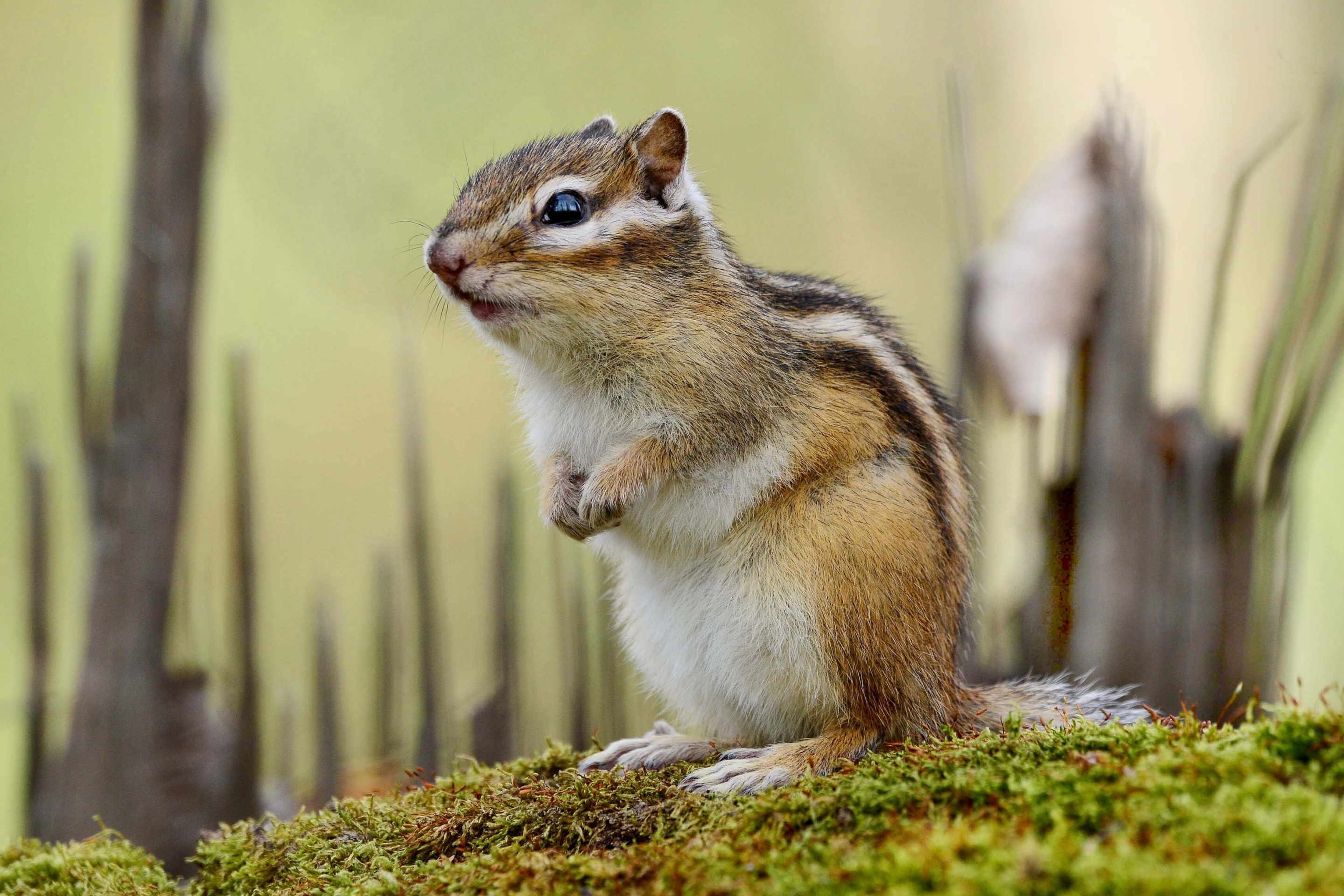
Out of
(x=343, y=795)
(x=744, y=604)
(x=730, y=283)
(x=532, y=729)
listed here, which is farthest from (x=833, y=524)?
(x=343, y=795)

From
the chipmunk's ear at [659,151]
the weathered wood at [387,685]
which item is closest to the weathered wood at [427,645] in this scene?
the weathered wood at [387,685]

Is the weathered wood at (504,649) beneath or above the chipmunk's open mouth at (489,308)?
beneath

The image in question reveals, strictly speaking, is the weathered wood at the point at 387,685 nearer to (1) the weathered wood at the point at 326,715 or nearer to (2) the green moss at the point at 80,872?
(1) the weathered wood at the point at 326,715

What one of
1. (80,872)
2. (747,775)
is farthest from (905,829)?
(80,872)

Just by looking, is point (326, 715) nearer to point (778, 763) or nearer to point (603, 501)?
point (603, 501)

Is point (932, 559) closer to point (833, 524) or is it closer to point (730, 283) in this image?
point (833, 524)

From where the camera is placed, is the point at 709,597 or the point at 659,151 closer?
the point at 709,597

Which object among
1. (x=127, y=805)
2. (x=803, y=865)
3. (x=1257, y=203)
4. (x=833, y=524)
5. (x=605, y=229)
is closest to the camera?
(x=803, y=865)

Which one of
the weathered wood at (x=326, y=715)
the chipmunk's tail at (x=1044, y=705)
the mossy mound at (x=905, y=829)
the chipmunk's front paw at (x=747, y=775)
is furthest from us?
the weathered wood at (x=326, y=715)
